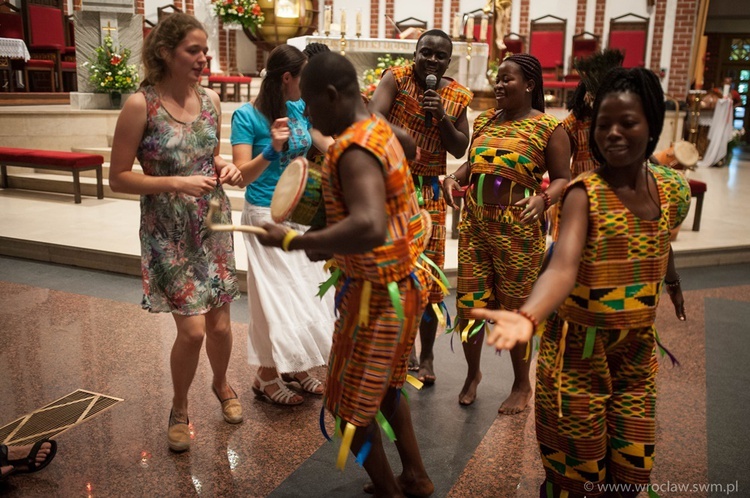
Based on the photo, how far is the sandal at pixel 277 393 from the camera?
10.2 ft

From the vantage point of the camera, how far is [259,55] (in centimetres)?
1401

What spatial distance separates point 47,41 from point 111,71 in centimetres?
385

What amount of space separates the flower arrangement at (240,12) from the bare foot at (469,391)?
34.0 feet

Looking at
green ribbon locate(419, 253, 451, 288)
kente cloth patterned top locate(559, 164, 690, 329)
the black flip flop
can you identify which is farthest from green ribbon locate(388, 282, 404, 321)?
the black flip flop

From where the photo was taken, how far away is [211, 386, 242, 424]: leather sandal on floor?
116 inches

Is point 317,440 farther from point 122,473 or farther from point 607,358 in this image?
point 607,358

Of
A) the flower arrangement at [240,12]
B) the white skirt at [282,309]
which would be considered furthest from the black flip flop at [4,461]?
the flower arrangement at [240,12]

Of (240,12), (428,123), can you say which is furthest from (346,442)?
(240,12)

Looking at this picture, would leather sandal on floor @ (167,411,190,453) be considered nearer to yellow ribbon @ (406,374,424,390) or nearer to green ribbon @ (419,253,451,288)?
yellow ribbon @ (406,374,424,390)

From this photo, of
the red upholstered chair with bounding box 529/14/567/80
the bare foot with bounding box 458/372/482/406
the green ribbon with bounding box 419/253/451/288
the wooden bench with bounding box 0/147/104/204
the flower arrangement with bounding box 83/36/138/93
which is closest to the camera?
the green ribbon with bounding box 419/253/451/288

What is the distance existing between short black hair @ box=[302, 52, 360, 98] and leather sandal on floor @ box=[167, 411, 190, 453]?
1584mm

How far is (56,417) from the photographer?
293 centimetres

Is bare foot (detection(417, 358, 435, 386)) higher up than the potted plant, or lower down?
lower down

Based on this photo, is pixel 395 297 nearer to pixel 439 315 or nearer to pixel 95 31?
pixel 439 315
